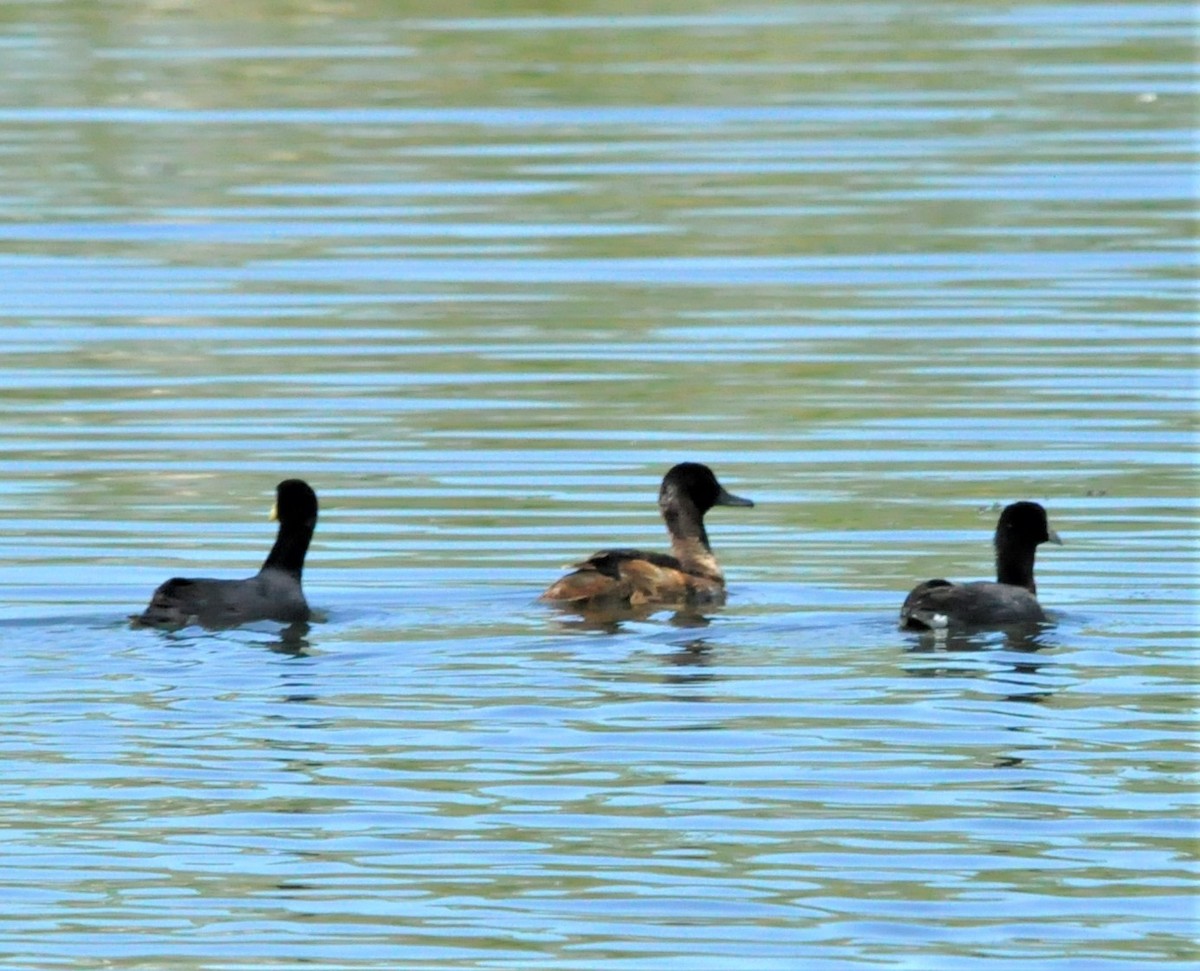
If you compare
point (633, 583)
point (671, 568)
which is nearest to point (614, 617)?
point (633, 583)

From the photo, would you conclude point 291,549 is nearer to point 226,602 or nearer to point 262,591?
point 262,591

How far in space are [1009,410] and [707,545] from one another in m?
3.84

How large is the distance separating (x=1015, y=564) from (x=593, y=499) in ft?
10.5

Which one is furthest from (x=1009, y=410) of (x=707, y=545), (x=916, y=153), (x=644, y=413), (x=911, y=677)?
(x=916, y=153)

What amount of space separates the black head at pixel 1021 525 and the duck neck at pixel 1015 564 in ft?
0.05

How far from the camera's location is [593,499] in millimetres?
16344

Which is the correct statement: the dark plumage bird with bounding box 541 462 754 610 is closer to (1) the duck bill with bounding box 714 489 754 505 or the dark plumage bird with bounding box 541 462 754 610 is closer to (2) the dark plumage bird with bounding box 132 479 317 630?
(1) the duck bill with bounding box 714 489 754 505

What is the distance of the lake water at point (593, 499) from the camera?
947cm

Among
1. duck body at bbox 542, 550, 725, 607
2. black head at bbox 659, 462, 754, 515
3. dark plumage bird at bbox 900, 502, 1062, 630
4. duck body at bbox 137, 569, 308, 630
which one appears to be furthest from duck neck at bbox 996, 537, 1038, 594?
duck body at bbox 137, 569, 308, 630

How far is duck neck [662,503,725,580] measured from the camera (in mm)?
14516

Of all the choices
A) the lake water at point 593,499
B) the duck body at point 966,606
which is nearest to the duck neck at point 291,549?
the lake water at point 593,499

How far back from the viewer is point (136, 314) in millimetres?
22250

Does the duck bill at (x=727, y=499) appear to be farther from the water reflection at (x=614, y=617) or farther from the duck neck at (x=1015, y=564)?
the duck neck at (x=1015, y=564)

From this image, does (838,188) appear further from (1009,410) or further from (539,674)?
(539,674)
